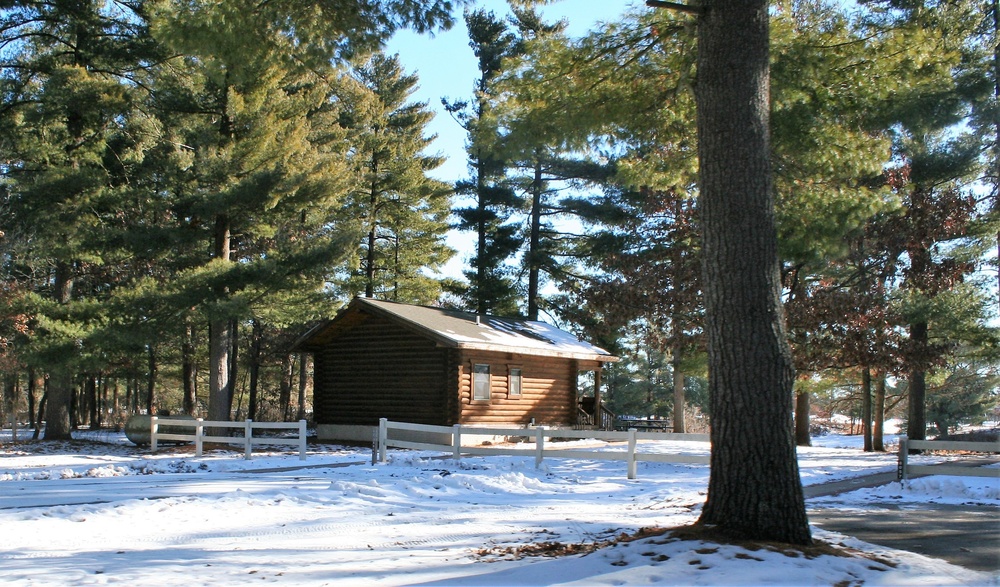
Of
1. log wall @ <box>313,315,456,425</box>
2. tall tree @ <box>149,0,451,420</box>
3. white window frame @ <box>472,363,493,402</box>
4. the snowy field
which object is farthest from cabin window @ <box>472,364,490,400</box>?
the snowy field

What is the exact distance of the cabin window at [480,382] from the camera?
2408 cm

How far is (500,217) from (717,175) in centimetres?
3206

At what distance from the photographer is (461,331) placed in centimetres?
2425

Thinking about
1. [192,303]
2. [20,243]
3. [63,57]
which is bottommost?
[192,303]

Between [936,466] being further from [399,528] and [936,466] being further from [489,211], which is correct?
[489,211]

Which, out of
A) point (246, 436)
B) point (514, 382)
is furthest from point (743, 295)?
point (514, 382)

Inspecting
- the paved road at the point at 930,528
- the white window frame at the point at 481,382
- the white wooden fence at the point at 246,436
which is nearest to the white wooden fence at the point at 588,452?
the white wooden fence at the point at 246,436

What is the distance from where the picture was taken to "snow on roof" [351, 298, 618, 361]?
917 inches

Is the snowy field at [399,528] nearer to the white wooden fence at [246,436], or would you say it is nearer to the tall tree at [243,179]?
the white wooden fence at [246,436]

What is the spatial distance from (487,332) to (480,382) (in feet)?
6.58

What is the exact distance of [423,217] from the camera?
3812cm

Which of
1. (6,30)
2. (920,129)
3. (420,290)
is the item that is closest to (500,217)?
(420,290)

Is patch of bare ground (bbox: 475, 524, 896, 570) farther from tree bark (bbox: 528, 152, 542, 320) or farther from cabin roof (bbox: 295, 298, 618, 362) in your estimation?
tree bark (bbox: 528, 152, 542, 320)

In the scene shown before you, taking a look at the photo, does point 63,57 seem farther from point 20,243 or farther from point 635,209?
point 635,209
